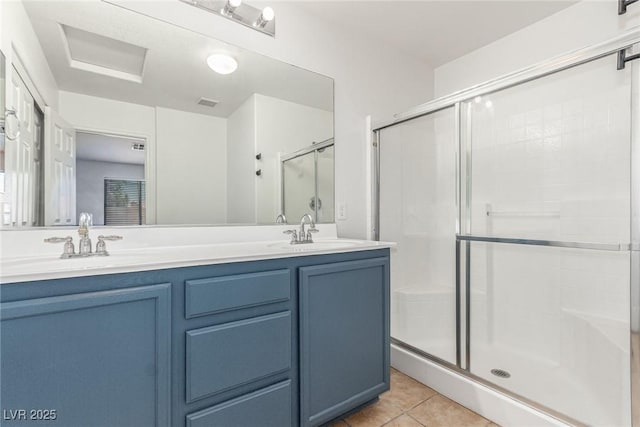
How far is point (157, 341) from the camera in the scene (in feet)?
3.36

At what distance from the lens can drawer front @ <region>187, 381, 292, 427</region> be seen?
3.67ft

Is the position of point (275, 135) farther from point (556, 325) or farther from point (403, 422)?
point (556, 325)

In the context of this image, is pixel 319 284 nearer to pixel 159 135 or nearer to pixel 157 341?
pixel 157 341

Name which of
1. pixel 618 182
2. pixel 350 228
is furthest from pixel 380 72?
pixel 618 182

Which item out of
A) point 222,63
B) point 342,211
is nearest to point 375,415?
point 342,211

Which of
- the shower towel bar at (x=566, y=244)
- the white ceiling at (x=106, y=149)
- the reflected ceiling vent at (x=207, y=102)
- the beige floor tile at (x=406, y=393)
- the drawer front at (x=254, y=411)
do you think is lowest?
the beige floor tile at (x=406, y=393)

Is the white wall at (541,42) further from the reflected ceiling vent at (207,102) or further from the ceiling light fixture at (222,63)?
the reflected ceiling vent at (207,102)

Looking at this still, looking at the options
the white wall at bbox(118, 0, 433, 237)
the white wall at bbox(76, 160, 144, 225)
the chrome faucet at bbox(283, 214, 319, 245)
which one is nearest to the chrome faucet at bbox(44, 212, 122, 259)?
the white wall at bbox(76, 160, 144, 225)

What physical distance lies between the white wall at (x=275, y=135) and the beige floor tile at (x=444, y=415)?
1.29 m

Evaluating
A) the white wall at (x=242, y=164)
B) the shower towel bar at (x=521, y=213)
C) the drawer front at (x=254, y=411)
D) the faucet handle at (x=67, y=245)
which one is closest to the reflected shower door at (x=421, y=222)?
the shower towel bar at (x=521, y=213)

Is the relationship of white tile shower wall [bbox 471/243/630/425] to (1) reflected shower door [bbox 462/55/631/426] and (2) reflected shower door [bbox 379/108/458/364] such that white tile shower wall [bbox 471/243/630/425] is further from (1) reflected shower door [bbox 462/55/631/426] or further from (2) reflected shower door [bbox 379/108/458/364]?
(2) reflected shower door [bbox 379/108/458/364]

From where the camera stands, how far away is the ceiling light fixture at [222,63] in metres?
1.73

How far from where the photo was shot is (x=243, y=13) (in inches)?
70.6

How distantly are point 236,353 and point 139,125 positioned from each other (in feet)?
3.84
